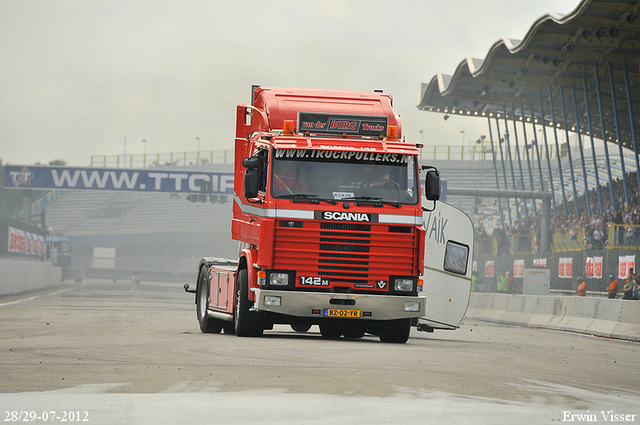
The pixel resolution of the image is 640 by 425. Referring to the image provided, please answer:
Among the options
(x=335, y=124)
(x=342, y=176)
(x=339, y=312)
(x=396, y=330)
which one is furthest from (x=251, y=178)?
(x=396, y=330)

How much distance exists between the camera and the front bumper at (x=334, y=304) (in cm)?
1409

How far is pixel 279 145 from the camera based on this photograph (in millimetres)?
14172

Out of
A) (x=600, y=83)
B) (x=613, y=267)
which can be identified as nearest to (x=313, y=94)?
(x=613, y=267)

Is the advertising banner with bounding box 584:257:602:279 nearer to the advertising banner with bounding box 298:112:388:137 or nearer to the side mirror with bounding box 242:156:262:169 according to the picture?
the advertising banner with bounding box 298:112:388:137

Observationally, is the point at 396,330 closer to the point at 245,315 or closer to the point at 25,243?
the point at 245,315

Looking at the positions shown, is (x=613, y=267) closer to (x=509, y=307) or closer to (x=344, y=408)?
(x=509, y=307)

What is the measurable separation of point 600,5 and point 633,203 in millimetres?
8354

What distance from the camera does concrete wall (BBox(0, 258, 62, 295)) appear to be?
125 ft

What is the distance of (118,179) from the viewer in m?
61.9

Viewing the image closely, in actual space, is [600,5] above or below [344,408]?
above

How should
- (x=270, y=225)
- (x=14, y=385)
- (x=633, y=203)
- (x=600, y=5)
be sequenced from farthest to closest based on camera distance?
(x=633, y=203) < (x=600, y=5) < (x=270, y=225) < (x=14, y=385)

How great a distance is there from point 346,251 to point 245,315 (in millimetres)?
2018

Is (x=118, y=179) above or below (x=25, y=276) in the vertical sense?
above

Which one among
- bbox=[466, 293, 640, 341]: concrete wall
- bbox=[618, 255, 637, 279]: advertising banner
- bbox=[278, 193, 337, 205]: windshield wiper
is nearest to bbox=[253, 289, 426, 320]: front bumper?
bbox=[278, 193, 337, 205]: windshield wiper
